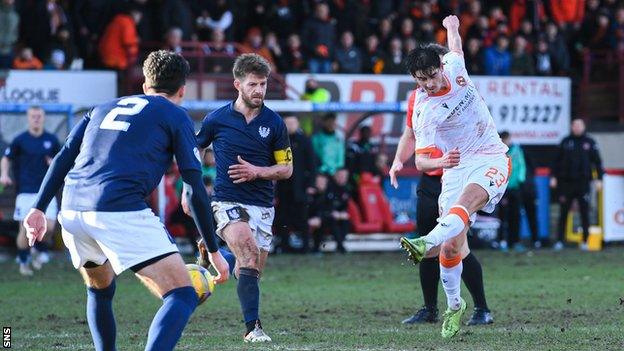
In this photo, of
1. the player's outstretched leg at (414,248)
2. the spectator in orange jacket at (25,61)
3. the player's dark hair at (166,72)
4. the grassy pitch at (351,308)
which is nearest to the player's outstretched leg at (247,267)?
the grassy pitch at (351,308)

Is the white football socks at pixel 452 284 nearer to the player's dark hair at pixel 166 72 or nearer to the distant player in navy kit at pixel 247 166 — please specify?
the distant player in navy kit at pixel 247 166

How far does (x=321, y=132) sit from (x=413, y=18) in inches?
233

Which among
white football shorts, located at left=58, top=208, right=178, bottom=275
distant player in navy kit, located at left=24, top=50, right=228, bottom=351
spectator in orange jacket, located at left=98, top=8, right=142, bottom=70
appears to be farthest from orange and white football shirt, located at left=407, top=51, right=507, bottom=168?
spectator in orange jacket, located at left=98, top=8, right=142, bottom=70

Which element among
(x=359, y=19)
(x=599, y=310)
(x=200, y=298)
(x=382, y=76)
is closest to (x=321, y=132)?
(x=382, y=76)

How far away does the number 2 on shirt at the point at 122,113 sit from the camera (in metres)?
7.18

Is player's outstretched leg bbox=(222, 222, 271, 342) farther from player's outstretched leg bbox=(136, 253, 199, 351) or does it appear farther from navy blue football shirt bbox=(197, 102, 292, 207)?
player's outstretched leg bbox=(136, 253, 199, 351)

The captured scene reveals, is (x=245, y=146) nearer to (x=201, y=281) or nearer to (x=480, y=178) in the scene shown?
(x=480, y=178)

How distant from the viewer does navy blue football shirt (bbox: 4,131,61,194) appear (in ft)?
56.1

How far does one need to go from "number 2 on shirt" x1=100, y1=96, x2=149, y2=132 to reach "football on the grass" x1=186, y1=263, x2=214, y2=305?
91 centimetres

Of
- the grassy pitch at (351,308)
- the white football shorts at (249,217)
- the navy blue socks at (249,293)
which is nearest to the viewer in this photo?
the grassy pitch at (351,308)

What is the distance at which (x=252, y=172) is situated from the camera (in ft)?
32.4

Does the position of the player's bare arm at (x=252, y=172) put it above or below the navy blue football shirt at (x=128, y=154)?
below

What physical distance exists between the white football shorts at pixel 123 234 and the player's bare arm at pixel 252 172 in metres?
2.77

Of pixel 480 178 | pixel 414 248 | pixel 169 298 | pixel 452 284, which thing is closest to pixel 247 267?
pixel 414 248
